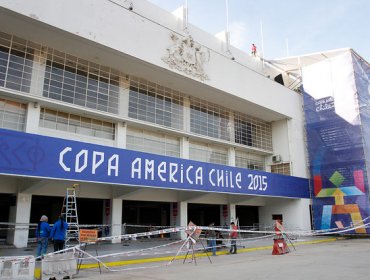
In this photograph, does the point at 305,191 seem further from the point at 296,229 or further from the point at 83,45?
the point at 83,45

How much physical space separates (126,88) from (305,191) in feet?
54.3

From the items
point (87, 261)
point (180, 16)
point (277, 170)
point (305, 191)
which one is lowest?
point (87, 261)

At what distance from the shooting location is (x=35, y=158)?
45.6 feet

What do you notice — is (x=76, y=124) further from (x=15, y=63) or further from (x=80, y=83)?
(x=15, y=63)

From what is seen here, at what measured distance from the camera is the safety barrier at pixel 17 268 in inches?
329

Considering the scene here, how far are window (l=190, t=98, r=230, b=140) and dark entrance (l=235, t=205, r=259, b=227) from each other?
9527 mm

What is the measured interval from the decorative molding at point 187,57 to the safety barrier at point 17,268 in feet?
44.4

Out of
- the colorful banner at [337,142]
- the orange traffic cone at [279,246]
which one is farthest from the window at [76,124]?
the colorful banner at [337,142]

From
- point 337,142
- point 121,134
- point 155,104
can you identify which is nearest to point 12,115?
point 121,134

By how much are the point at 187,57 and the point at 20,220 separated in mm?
12443

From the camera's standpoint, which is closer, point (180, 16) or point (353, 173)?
point (180, 16)

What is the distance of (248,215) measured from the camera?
3284cm

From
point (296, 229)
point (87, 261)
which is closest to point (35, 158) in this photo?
point (87, 261)

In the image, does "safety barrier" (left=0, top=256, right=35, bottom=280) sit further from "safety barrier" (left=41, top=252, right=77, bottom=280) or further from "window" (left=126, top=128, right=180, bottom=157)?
"window" (left=126, top=128, right=180, bottom=157)
